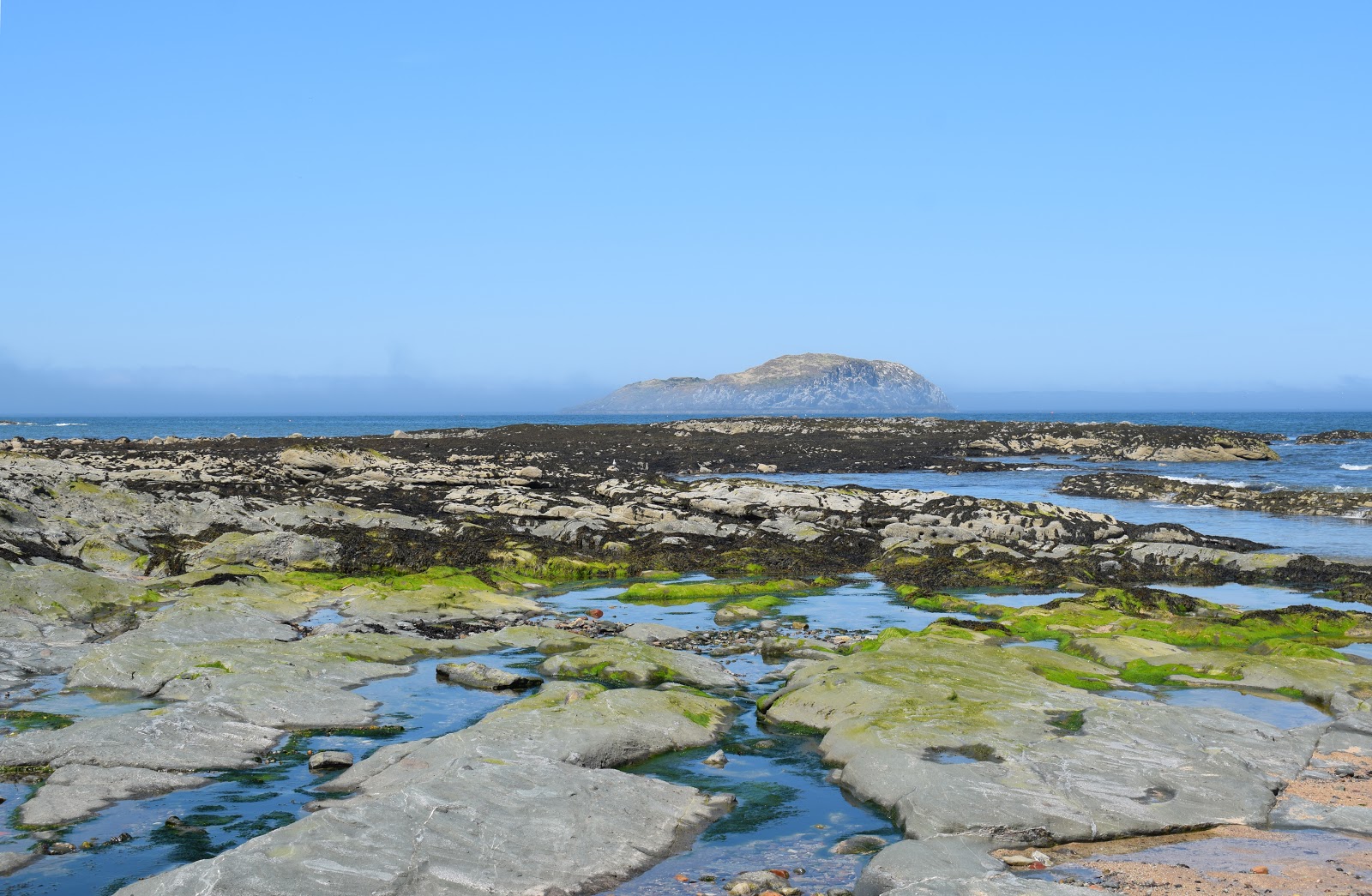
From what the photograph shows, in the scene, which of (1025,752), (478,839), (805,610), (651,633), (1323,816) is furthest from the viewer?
(805,610)

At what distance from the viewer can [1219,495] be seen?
135ft

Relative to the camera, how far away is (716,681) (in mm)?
14352

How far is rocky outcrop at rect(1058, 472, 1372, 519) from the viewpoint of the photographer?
3675cm

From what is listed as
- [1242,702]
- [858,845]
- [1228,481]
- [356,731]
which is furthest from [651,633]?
[1228,481]

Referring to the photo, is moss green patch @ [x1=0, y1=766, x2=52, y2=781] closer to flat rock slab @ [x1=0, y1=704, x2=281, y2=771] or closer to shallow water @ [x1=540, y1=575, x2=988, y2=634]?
flat rock slab @ [x1=0, y1=704, x2=281, y2=771]

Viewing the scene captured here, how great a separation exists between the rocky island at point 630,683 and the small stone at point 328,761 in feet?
0.09

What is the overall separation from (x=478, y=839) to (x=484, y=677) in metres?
6.00

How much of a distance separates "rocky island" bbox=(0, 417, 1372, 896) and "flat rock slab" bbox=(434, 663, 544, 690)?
1.5 inches

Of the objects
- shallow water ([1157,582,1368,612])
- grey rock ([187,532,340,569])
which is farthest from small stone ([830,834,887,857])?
grey rock ([187,532,340,569])

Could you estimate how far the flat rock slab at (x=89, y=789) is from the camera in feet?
29.3

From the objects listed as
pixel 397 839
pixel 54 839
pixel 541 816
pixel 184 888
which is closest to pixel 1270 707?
pixel 541 816

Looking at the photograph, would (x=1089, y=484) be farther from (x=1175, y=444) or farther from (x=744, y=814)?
(x=744, y=814)

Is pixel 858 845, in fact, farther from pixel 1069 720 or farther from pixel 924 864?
pixel 1069 720

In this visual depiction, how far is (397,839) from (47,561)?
16921 millimetres
